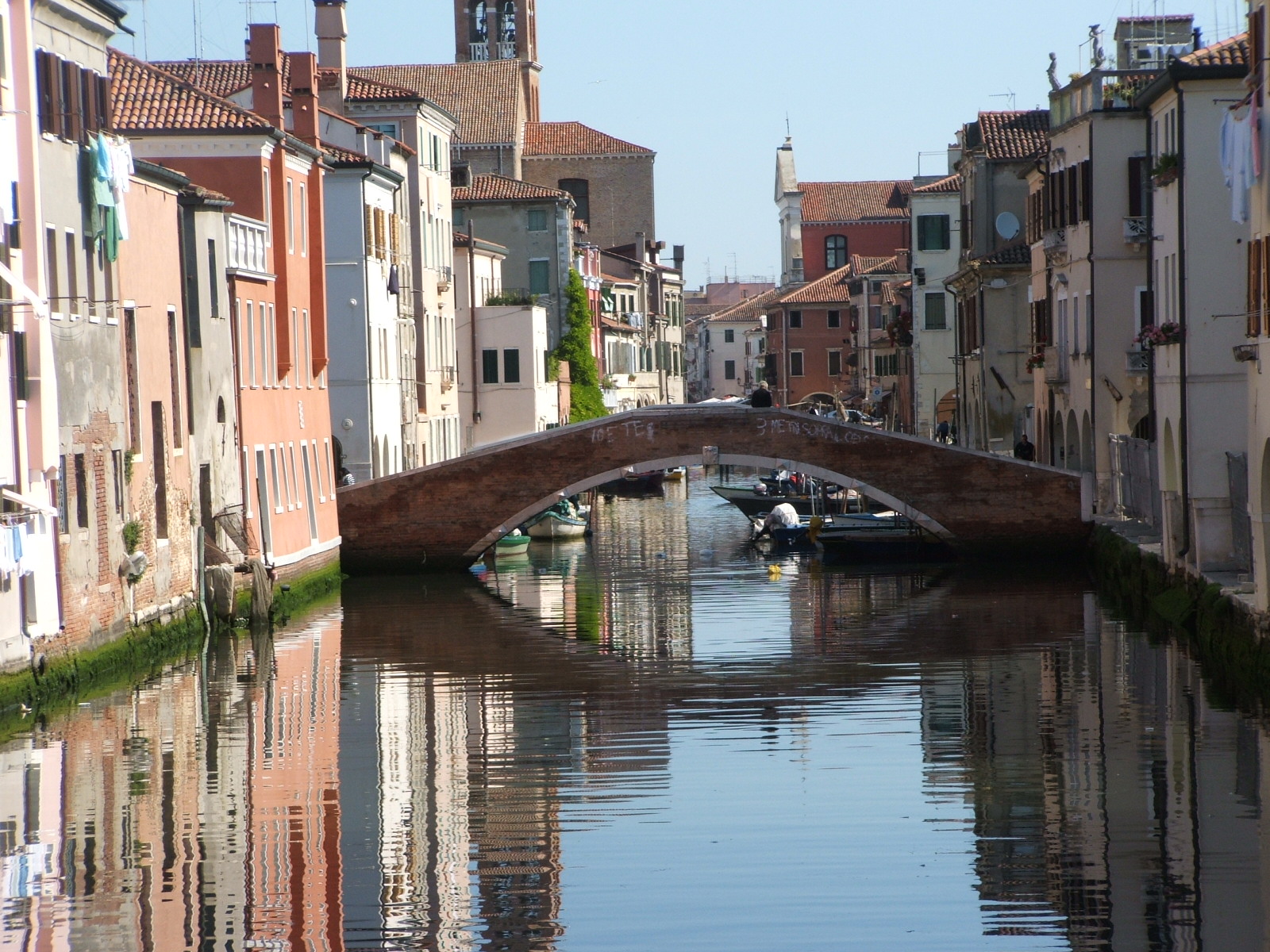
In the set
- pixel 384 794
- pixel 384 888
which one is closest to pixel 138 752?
pixel 384 794

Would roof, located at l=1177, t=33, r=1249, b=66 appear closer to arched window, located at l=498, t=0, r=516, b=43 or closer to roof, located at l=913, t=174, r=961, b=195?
roof, located at l=913, t=174, r=961, b=195

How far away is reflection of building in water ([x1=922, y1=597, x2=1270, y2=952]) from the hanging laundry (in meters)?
5.08

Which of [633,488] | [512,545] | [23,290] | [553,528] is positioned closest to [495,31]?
[633,488]

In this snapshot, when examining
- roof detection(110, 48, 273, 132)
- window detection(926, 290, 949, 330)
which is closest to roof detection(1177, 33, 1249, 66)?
roof detection(110, 48, 273, 132)

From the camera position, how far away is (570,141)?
2862 inches

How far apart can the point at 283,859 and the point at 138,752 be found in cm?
505

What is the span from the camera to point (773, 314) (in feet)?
299

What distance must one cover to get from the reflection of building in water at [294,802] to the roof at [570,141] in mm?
46568

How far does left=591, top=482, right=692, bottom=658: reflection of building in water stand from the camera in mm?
29203

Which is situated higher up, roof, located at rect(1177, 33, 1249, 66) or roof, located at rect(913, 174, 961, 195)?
roof, located at rect(913, 174, 961, 195)

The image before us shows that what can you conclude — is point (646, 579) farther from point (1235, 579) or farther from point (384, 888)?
point (384, 888)

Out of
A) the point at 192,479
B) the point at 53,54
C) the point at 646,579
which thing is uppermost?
the point at 53,54

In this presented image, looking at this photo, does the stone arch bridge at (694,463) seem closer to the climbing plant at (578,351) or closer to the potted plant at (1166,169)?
the potted plant at (1166,169)

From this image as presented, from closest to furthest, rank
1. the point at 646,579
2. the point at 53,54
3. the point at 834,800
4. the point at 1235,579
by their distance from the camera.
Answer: the point at 834,800
the point at 53,54
the point at 1235,579
the point at 646,579
